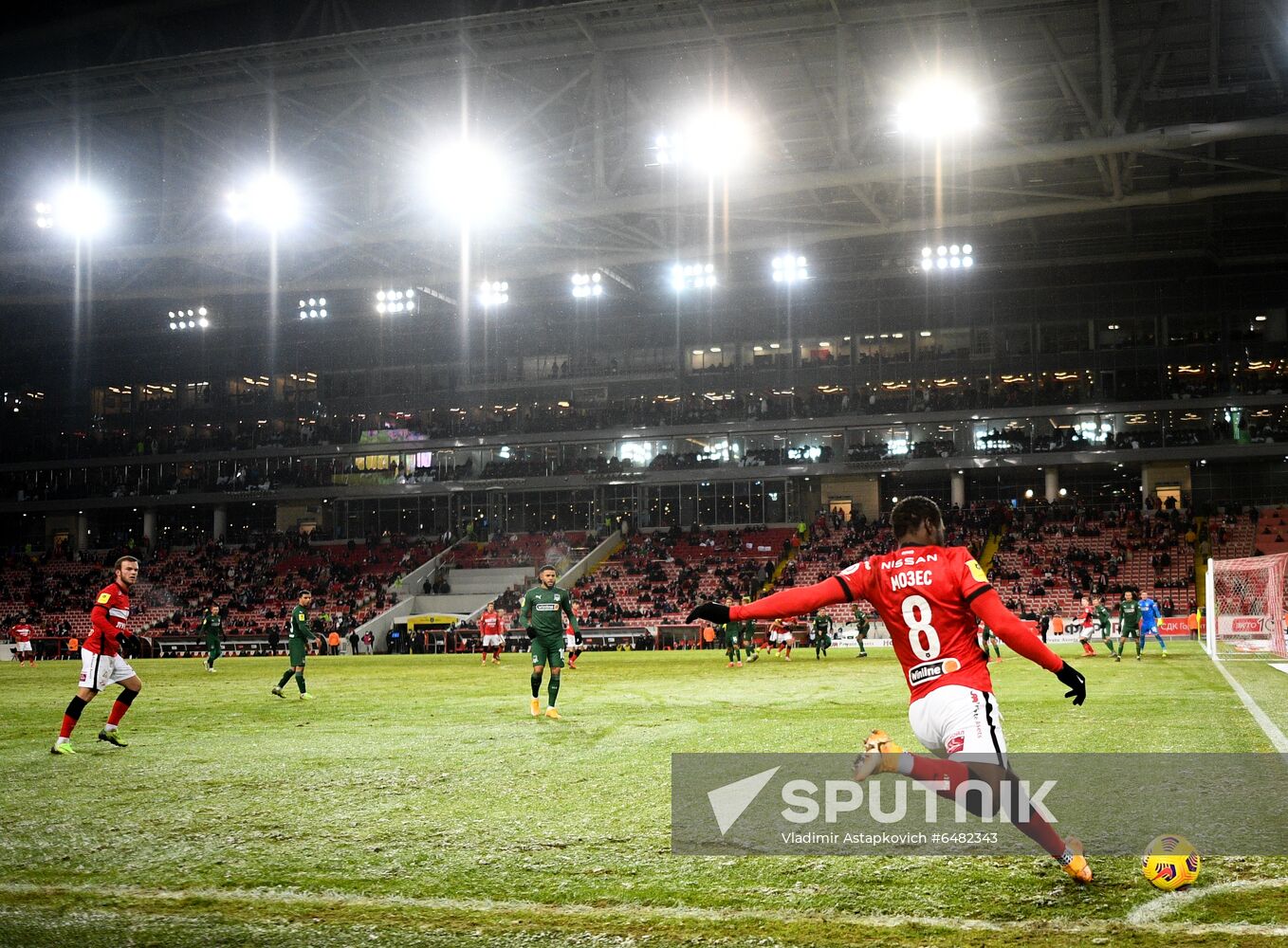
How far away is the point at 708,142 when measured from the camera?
35.5m

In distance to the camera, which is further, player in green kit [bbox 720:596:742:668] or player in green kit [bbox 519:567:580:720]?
player in green kit [bbox 720:596:742:668]

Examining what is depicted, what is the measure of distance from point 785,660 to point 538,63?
2019 centimetres

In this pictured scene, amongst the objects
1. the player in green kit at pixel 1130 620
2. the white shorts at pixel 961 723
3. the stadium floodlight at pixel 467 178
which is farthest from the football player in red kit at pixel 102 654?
the stadium floodlight at pixel 467 178

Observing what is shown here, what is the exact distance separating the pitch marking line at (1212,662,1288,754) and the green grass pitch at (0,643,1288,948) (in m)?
0.18

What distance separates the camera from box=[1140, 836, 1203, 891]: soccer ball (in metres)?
5.74

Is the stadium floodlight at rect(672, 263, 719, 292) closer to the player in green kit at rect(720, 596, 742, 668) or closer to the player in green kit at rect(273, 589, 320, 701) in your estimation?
the player in green kit at rect(720, 596, 742, 668)

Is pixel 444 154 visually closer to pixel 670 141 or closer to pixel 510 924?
pixel 670 141

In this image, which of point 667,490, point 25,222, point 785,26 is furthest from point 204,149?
point 667,490

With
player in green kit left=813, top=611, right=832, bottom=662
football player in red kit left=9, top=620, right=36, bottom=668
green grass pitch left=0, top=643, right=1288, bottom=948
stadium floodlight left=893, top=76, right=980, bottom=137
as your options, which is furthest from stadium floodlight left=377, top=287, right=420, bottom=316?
green grass pitch left=0, top=643, right=1288, bottom=948

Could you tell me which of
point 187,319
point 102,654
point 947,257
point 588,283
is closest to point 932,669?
point 102,654

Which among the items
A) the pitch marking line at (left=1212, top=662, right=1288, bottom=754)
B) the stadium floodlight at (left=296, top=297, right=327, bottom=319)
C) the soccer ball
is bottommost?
the pitch marking line at (left=1212, top=662, right=1288, bottom=754)

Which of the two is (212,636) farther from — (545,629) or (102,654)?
(102,654)

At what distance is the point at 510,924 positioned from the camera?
537 centimetres

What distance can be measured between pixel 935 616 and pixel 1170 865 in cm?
183
